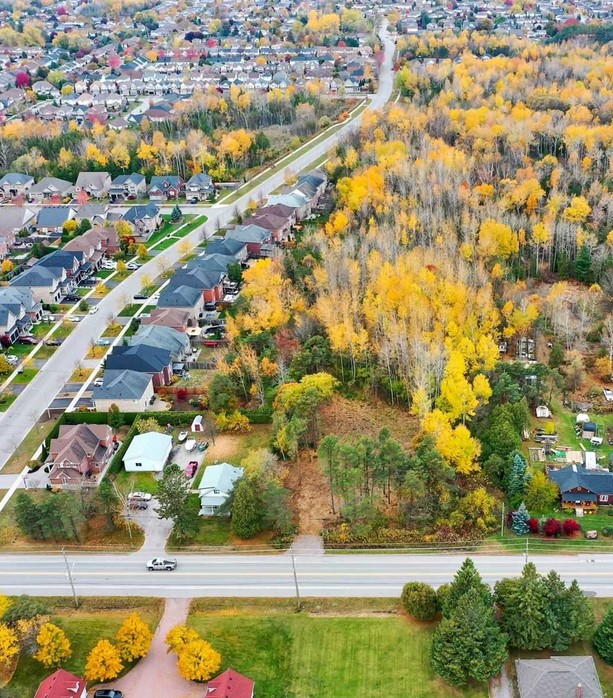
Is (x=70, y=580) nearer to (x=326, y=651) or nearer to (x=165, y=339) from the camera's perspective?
(x=326, y=651)

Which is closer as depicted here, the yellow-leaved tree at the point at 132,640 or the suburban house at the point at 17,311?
the yellow-leaved tree at the point at 132,640

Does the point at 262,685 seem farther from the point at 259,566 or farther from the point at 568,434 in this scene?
the point at 568,434

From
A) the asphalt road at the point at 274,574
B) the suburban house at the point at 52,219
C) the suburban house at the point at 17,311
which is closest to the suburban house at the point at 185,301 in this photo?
the suburban house at the point at 17,311

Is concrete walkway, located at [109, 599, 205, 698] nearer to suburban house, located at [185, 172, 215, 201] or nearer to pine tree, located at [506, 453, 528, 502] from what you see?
pine tree, located at [506, 453, 528, 502]

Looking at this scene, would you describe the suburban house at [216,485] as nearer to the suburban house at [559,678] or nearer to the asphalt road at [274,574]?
the asphalt road at [274,574]

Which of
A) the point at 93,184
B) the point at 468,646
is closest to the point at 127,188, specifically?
the point at 93,184

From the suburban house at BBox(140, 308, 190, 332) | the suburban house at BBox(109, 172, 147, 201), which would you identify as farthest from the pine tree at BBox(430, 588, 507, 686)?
the suburban house at BBox(109, 172, 147, 201)

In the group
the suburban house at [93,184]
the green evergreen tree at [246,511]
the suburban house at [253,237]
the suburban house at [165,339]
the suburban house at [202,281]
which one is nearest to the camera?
the green evergreen tree at [246,511]
